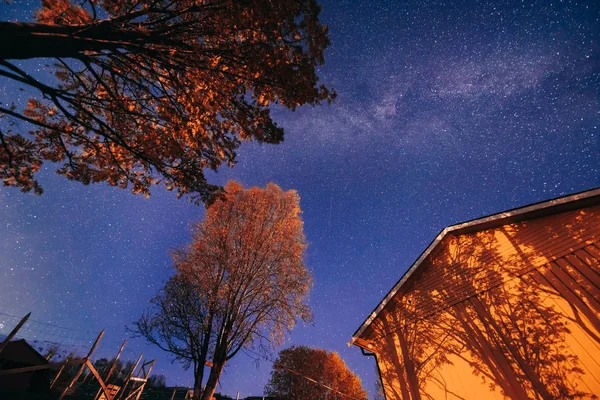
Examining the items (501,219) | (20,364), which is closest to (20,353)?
(20,364)

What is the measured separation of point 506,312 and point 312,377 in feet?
67.8

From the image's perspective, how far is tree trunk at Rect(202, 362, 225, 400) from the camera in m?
8.23

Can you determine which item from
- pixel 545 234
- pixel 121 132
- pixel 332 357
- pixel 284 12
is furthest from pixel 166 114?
pixel 332 357

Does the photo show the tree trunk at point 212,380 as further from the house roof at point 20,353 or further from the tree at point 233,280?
the house roof at point 20,353

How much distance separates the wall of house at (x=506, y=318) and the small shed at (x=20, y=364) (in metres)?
16.6

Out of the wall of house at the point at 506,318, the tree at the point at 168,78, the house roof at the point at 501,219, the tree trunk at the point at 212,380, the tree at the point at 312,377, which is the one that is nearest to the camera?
the tree at the point at 168,78

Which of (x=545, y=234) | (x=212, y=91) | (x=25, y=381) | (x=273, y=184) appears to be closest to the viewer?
(x=212, y=91)

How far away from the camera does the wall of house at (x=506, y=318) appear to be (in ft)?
19.0

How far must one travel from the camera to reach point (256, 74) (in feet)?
14.8

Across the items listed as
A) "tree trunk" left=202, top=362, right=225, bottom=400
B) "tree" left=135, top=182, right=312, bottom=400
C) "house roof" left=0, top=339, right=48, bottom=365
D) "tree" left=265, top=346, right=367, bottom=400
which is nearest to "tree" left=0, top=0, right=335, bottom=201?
"tree" left=135, top=182, right=312, bottom=400

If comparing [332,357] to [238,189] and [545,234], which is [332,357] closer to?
[238,189]

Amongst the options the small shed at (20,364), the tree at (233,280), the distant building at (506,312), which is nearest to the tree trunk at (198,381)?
the tree at (233,280)

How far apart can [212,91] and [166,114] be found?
1.32 m

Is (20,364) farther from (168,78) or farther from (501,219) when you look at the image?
(501,219)
